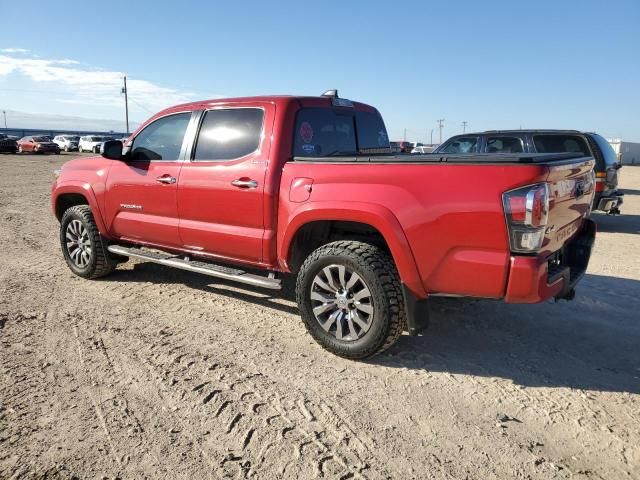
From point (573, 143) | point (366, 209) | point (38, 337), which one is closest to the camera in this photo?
point (366, 209)

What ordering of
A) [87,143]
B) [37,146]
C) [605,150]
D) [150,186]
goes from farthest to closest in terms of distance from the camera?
[87,143]
[37,146]
[605,150]
[150,186]

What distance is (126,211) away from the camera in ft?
17.0

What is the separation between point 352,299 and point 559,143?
24.2ft

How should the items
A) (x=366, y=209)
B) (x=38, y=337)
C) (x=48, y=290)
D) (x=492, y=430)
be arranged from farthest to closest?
(x=48, y=290) < (x=38, y=337) < (x=366, y=209) < (x=492, y=430)

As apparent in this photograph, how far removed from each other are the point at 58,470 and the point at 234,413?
92cm

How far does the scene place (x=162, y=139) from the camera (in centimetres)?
496

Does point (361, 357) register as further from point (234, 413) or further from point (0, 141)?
point (0, 141)

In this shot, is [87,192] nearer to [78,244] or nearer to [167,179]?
[78,244]

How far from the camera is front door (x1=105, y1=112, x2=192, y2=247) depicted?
15.5 feet

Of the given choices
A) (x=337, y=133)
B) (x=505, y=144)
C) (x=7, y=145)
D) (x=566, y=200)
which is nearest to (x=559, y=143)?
(x=505, y=144)

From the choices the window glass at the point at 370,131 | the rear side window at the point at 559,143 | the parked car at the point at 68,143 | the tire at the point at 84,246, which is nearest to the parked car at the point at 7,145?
the parked car at the point at 68,143

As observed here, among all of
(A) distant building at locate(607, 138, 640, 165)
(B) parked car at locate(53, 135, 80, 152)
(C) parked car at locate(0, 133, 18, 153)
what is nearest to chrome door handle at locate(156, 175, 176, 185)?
(C) parked car at locate(0, 133, 18, 153)

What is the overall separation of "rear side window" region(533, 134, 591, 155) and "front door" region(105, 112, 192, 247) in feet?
23.3

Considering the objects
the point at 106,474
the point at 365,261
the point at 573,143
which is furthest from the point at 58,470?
the point at 573,143
